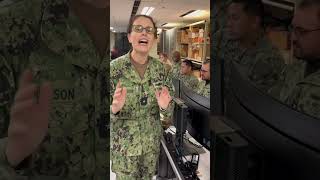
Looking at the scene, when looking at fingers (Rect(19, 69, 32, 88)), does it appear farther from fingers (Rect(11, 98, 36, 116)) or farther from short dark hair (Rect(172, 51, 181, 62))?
short dark hair (Rect(172, 51, 181, 62))

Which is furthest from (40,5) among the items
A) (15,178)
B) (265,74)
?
(265,74)

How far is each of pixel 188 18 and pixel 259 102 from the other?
2.09 metres

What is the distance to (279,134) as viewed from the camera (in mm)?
435

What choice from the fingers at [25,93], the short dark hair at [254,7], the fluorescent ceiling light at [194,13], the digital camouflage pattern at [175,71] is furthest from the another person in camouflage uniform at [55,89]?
the fluorescent ceiling light at [194,13]

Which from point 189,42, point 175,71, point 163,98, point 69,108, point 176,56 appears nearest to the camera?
point 69,108

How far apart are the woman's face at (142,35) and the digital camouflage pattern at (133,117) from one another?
3.8 inches

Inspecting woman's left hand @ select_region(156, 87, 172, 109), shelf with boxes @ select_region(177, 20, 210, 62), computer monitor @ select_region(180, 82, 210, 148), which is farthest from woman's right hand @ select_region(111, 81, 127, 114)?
shelf with boxes @ select_region(177, 20, 210, 62)

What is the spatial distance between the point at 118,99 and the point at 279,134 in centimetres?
106

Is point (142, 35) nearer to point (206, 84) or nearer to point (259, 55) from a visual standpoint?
point (206, 84)

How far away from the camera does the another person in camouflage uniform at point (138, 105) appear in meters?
1.49

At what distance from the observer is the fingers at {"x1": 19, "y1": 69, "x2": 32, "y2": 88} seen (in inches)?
33.7

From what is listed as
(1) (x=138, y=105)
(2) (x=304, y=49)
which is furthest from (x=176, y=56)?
(2) (x=304, y=49)

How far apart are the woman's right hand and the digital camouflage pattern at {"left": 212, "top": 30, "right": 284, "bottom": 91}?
0.50 meters

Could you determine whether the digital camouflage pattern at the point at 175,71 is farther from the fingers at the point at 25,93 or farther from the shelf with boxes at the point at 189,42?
the fingers at the point at 25,93
